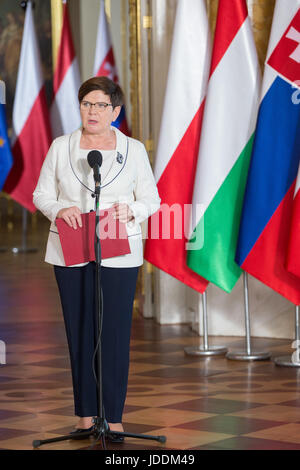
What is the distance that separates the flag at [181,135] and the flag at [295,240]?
2.70 feet

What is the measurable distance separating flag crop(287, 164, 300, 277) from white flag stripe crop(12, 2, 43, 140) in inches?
308

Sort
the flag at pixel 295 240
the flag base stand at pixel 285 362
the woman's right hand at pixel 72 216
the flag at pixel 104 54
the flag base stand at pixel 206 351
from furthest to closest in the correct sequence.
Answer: the flag at pixel 104 54 → the flag base stand at pixel 206 351 → the flag base stand at pixel 285 362 → the flag at pixel 295 240 → the woman's right hand at pixel 72 216

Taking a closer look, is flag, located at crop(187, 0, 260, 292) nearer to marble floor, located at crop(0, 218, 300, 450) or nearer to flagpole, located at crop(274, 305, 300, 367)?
flagpole, located at crop(274, 305, 300, 367)

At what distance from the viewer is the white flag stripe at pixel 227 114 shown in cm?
681

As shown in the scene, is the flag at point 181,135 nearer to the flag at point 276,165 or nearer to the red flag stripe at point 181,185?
the red flag stripe at point 181,185

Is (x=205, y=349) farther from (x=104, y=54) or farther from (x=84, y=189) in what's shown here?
(x=104, y=54)

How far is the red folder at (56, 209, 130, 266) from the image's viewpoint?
4.40m

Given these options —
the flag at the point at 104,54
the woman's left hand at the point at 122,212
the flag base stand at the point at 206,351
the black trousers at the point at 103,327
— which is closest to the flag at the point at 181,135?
the flag base stand at the point at 206,351

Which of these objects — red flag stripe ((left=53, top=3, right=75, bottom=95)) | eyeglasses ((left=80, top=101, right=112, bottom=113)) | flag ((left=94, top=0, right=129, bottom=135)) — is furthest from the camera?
red flag stripe ((left=53, top=3, right=75, bottom=95))

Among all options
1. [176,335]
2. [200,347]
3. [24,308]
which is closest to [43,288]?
[24,308]

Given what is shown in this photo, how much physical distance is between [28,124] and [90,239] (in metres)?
9.41

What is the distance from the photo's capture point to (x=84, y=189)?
14.8ft

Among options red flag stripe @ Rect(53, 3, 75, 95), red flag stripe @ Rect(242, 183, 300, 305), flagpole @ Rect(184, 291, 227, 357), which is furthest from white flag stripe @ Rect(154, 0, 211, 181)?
red flag stripe @ Rect(53, 3, 75, 95)

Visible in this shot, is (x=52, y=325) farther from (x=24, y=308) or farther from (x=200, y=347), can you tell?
(x=200, y=347)
